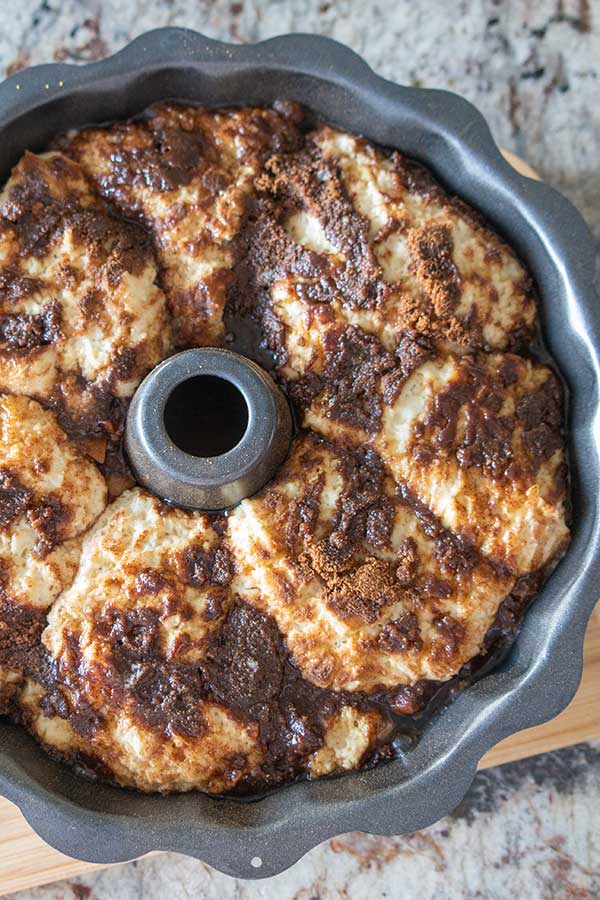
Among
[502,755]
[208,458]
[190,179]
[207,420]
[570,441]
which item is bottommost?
[502,755]

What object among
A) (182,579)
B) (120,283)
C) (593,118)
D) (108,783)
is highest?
(593,118)

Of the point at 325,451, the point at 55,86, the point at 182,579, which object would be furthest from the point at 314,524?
the point at 55,86

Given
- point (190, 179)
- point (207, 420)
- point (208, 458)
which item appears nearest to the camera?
point (208, 458)

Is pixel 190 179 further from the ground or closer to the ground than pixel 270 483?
further from the ground

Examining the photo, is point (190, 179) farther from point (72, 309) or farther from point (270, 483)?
point (270, 483)

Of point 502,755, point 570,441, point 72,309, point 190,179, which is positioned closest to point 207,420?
point 72,309

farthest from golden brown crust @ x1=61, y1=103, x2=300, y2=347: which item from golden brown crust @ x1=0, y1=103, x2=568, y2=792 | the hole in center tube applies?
the hole in center tube

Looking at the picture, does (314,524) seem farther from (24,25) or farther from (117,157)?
(24,25)
